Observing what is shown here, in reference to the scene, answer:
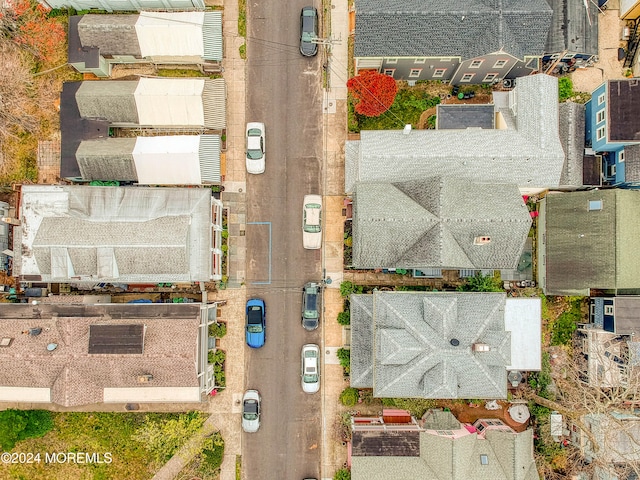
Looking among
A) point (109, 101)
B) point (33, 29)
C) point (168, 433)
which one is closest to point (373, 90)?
point (109, 101)

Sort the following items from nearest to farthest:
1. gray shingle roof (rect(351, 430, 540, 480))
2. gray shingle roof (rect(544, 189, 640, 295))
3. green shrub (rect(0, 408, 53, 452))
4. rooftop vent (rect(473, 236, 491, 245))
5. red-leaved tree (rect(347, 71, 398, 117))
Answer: rooftop vent (rect(473, 236, 491, 245)) < gray shingle roof (rect(544, 189, 640, 295)) < gray shingle roof (rect(351, 430, 540, 480)) < red-leaved tree (rect(347, 71, 398, 117)) < green shrub (rect(0, 408, 53, 452))

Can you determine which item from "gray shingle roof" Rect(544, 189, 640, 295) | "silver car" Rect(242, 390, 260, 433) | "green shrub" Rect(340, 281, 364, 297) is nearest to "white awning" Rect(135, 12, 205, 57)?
"green shrub" Rect(340, 281, 364, 297)

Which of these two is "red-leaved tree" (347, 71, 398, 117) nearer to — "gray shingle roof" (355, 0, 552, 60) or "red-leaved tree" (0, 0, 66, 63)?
"gray shingle roof" (355, 0, 552, 60)

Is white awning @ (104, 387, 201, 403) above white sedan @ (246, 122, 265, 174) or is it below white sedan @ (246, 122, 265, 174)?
below

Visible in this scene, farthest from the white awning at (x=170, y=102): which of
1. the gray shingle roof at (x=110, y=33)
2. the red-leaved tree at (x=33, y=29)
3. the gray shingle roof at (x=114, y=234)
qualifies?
the red-leaved tree at (x=33, y=29)

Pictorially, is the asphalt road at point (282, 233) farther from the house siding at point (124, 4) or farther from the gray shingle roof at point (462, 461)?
the gray shingle roof at point (462, 461)

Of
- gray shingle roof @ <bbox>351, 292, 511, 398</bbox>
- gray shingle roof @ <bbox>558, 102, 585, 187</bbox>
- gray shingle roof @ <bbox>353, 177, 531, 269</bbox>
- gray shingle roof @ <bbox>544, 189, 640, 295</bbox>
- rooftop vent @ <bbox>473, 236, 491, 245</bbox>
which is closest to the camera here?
rooftop vent @ <bbox>473, 236, 491, 245</bbox>

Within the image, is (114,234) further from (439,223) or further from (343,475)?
(343,475)
